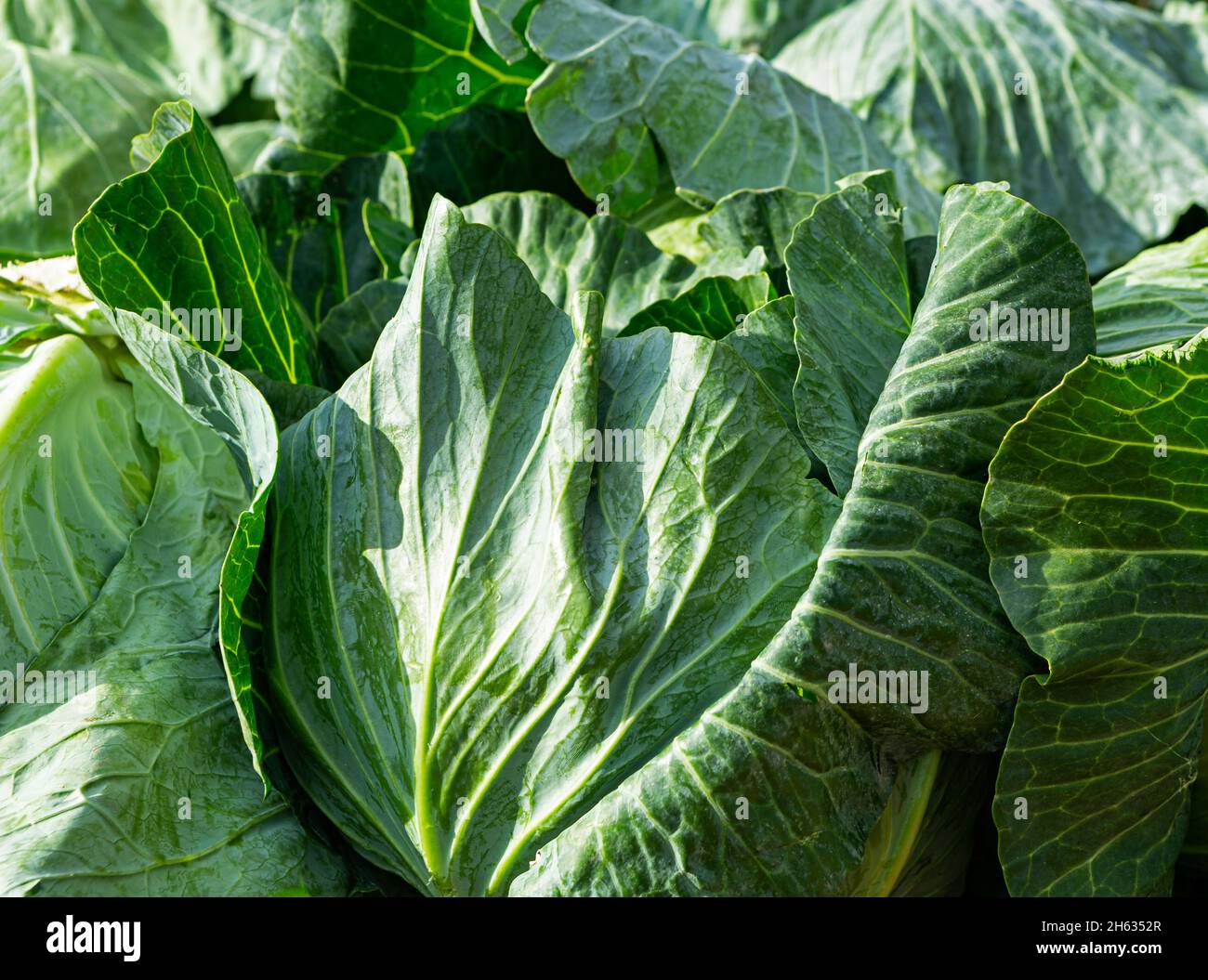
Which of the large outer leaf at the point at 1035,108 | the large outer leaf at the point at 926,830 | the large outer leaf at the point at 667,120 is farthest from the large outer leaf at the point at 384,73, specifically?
the large outer leaf at the point at 926,830

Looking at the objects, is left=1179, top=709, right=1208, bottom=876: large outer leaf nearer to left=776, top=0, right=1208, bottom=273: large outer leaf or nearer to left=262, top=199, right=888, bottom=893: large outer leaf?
left=262, top=199, right=888, bottom=893: large outer leaf

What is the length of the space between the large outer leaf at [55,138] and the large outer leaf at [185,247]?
1058 mm

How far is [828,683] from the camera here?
161 cm

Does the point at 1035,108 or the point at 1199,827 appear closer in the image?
the point at 1199,827

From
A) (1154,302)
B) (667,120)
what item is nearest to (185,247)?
(667,120)

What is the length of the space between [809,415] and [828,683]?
17.3 inches

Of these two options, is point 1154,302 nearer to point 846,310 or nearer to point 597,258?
point 846,310

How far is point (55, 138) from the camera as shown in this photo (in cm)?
329

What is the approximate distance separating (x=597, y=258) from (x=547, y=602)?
90cm

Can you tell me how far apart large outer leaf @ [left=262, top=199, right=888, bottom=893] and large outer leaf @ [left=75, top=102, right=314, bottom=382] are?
516mm

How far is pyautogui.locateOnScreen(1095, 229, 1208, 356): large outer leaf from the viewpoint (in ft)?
6.98

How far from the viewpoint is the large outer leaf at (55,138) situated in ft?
10.4

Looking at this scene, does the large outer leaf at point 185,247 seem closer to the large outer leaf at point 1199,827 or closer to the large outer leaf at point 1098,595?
the large outer leaf at point 1098,595
